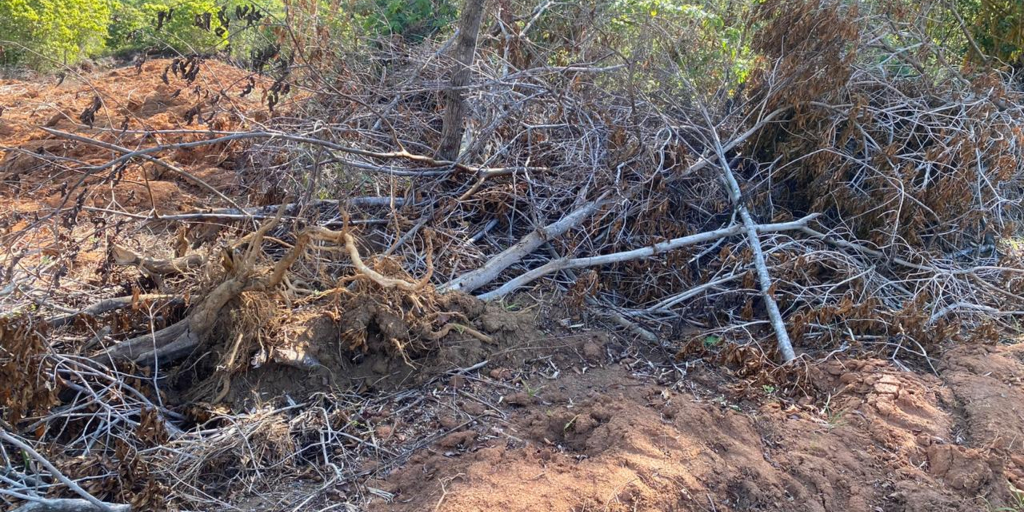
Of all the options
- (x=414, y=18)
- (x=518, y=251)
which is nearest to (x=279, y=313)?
Result: (x=518, y=251)

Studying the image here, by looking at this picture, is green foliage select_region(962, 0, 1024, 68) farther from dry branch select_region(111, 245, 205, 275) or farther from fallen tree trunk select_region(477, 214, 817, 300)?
dry branch select_region(111, 245, 205, 275)

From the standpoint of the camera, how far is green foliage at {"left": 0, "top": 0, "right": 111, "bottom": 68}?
8492 mm

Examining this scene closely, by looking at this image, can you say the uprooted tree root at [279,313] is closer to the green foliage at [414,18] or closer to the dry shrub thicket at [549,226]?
the dry shrub thicket at [549,226]

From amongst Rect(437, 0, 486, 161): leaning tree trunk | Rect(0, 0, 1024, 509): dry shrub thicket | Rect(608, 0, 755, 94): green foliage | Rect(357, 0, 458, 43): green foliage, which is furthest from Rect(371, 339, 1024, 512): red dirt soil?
Rect(357, 0, 458, 43): green foliage

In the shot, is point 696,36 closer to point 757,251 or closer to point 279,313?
A: point 757,251

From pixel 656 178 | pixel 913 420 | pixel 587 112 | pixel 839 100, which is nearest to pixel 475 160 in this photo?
pixel 587 112

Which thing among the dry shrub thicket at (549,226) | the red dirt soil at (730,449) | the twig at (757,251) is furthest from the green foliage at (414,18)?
the red dirt soil at (730,449)

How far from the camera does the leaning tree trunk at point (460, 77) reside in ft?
14.8

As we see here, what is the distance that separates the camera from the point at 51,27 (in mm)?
8734

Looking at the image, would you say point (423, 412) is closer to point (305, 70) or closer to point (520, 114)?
point (520, 114)

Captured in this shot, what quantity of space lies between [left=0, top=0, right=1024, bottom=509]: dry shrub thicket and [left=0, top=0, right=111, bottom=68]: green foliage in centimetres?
491

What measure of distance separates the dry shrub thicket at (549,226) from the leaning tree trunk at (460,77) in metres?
0.11

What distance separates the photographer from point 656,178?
4.66 metres

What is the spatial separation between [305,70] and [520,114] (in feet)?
4.68
